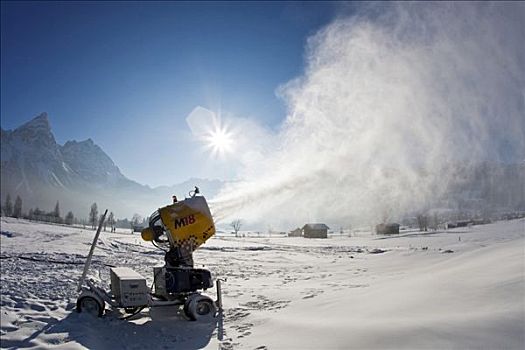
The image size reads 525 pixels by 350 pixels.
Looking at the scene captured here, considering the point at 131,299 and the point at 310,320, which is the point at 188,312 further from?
the point at 310,320

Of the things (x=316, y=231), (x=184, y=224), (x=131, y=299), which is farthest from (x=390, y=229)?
(x=131, y=299)

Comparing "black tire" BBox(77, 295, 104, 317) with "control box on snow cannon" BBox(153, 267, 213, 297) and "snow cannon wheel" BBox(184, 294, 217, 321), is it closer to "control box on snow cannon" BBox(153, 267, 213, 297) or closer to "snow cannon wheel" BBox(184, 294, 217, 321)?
"control box on snow cannon" BBox(153, 267, 213, 297)

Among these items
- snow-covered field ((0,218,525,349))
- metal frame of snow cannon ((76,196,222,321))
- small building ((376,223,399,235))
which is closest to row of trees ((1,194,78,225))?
metal frame of snow cannon ((76,196,222,321))

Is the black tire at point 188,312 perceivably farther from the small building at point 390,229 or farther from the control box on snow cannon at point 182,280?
the small building at point 390,229

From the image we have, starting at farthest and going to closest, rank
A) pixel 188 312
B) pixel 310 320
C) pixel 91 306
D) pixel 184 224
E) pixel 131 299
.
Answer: pixel 184 224
pixel 188 312
pixel 131 299
pixel 91 306
pixel 310 320

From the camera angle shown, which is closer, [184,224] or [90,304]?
[90,304]

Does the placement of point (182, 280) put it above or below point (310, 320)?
above

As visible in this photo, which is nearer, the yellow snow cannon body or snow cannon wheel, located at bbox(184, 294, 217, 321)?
snow cannon wheel, located at bbox(184, 294, 217, 321)

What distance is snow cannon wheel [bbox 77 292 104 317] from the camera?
7.90 m

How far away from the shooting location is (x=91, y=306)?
805 centimetres

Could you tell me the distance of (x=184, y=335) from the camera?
7633mm

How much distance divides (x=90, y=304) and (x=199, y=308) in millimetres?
2651

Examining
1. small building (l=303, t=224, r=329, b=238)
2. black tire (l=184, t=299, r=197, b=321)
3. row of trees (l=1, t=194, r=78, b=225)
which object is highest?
row of trees (l=1, t=194, r=78, b=225)

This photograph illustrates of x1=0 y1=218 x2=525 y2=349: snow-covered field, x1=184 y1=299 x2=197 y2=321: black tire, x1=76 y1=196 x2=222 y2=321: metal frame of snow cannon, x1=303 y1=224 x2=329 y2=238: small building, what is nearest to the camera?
x1=0 y1=218 x2=525 y2=349: snow-covered field
